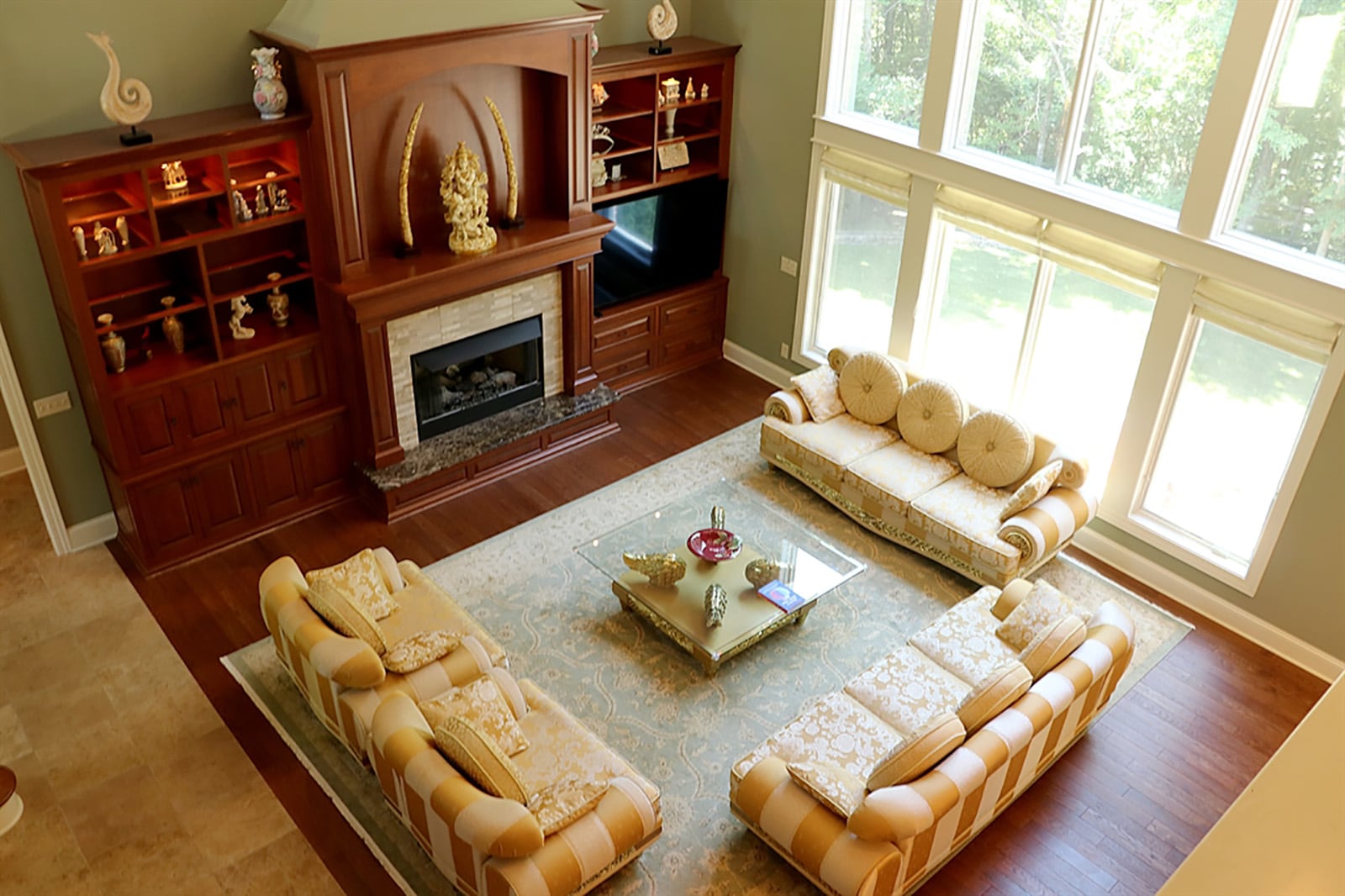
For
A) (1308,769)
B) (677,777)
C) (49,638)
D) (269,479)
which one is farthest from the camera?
(269,479)

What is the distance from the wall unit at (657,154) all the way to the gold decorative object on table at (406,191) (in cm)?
161

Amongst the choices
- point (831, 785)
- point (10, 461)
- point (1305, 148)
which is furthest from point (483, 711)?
point (1305, 148)

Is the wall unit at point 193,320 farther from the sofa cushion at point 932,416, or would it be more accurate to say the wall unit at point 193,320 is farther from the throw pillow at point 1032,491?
the throw pillow at point 1032,491

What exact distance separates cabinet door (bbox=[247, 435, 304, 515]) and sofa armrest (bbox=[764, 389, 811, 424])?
3420 mm

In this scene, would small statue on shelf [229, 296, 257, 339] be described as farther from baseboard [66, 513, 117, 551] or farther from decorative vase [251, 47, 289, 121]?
baseboard [66, 513, 117, 551]

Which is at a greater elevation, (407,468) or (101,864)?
(407,468)

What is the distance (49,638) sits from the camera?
638cm

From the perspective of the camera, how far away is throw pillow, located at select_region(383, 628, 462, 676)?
5316 mm

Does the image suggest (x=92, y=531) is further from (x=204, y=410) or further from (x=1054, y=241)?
(x=1054, y=241)

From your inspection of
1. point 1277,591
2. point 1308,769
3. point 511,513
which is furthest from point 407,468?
point 1308,769

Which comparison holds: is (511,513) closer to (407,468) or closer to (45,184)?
(407,468)

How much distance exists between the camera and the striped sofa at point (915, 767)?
4598 millimetres

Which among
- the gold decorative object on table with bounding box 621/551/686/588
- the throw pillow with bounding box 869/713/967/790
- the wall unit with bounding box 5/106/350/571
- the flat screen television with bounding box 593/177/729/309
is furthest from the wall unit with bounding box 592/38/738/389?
the throw pillow with bounding box 869/713/967/790

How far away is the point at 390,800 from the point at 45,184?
12.2 ft
